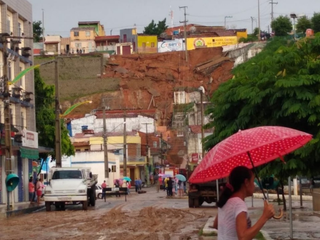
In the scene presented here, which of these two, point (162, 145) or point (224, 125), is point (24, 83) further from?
point (162, 145)

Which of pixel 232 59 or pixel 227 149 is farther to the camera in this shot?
pixel 232 59

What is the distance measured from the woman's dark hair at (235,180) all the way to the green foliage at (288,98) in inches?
272

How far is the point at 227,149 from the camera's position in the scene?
8.84 meters

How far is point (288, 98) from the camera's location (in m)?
15.3

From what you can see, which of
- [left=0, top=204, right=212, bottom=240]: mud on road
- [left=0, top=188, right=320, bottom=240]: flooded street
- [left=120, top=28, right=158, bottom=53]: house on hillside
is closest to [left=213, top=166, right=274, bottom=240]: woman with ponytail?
[left=0, top=188, right=320, bottom=240]: flooded street

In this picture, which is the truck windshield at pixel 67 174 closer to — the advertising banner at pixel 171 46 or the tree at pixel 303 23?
the tree at pixel 303 23

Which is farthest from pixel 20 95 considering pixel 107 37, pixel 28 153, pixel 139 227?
pixel 107 37

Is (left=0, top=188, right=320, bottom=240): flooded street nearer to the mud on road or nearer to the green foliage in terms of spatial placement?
the mud on road

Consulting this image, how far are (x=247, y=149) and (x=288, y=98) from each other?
6788 millimetres

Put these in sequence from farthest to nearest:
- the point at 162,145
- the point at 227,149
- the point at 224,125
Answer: the point at 162,145 < the point at 224,125 < the point at 227,149

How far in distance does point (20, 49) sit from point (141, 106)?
3322 inches

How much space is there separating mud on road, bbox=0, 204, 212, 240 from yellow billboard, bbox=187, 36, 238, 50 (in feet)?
386

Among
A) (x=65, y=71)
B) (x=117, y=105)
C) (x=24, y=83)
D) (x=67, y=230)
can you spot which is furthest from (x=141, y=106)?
(x=67, y=230)

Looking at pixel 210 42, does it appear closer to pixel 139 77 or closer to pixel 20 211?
pixel 139 77
